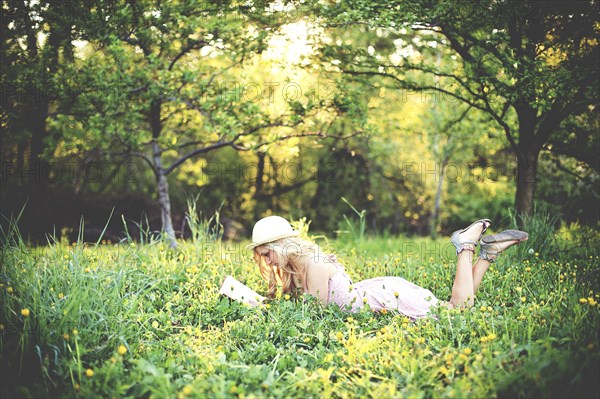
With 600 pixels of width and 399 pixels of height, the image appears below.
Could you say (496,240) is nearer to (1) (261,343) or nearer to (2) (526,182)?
(1) (261,343)

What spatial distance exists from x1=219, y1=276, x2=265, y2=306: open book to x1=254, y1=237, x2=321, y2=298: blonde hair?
0.19 m

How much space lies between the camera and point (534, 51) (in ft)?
19.6

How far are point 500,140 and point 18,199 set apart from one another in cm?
838

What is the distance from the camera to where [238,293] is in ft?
13.9

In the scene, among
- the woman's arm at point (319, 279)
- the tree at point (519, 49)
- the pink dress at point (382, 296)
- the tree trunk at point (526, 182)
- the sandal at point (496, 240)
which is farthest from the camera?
the tree trunk at point (526, 182)

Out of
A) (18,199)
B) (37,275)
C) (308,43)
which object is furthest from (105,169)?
(37,275)

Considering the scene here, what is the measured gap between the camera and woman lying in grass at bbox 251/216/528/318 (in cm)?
416

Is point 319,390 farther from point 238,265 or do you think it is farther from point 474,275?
point 238,265

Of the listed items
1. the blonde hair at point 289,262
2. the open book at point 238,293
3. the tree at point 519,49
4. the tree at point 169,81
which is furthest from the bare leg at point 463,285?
the tree at point 169,81

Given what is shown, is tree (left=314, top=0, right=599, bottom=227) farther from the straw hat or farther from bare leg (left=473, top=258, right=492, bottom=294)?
the straw hat

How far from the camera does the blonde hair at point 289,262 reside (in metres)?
4.24

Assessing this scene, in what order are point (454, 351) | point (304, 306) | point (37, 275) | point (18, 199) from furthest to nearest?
point (18, 199) → point (304, 306) → point (37, 275) → point (454, 351)

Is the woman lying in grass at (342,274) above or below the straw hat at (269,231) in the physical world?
below

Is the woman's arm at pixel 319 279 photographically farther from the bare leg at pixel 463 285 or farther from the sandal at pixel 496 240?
the sandal at pixel 496 240
